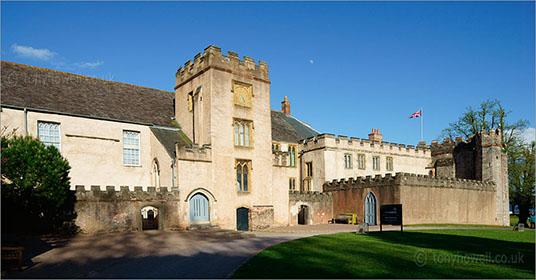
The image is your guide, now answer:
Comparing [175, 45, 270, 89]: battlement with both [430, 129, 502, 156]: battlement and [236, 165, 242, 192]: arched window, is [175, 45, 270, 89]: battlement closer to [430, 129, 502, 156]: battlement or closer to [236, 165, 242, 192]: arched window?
[236, 165, 242, 192]: arched window

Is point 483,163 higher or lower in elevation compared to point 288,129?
lower

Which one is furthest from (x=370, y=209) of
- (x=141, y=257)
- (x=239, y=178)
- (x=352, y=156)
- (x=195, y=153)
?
(x=141, y=257)

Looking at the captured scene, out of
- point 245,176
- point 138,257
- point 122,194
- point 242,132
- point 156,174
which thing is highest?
point 242,132

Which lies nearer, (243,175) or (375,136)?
(243,175)

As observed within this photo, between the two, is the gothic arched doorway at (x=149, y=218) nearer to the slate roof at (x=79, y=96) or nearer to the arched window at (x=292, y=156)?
the slate roof at (x=79, y=96)

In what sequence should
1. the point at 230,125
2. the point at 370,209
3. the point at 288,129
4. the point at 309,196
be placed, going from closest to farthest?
the point at 230,125 → the point at 370,209 → the point at 309,196 → the point at 288,129

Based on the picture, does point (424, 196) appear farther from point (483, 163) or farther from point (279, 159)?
point (279, 159)

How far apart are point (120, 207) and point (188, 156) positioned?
5.35 meters

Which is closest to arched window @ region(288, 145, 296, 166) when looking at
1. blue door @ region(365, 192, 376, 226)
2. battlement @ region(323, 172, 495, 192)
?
battlement @ region(323, 172, 495, 192)

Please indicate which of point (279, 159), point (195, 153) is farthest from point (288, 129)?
point (195, 153)

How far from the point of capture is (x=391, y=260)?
1417cm

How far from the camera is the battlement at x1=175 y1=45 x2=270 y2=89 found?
97.9 feet

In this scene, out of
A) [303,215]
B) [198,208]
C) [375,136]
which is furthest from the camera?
[375,136]

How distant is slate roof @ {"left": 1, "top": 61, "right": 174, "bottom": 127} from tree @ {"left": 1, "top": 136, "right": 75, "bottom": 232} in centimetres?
679
